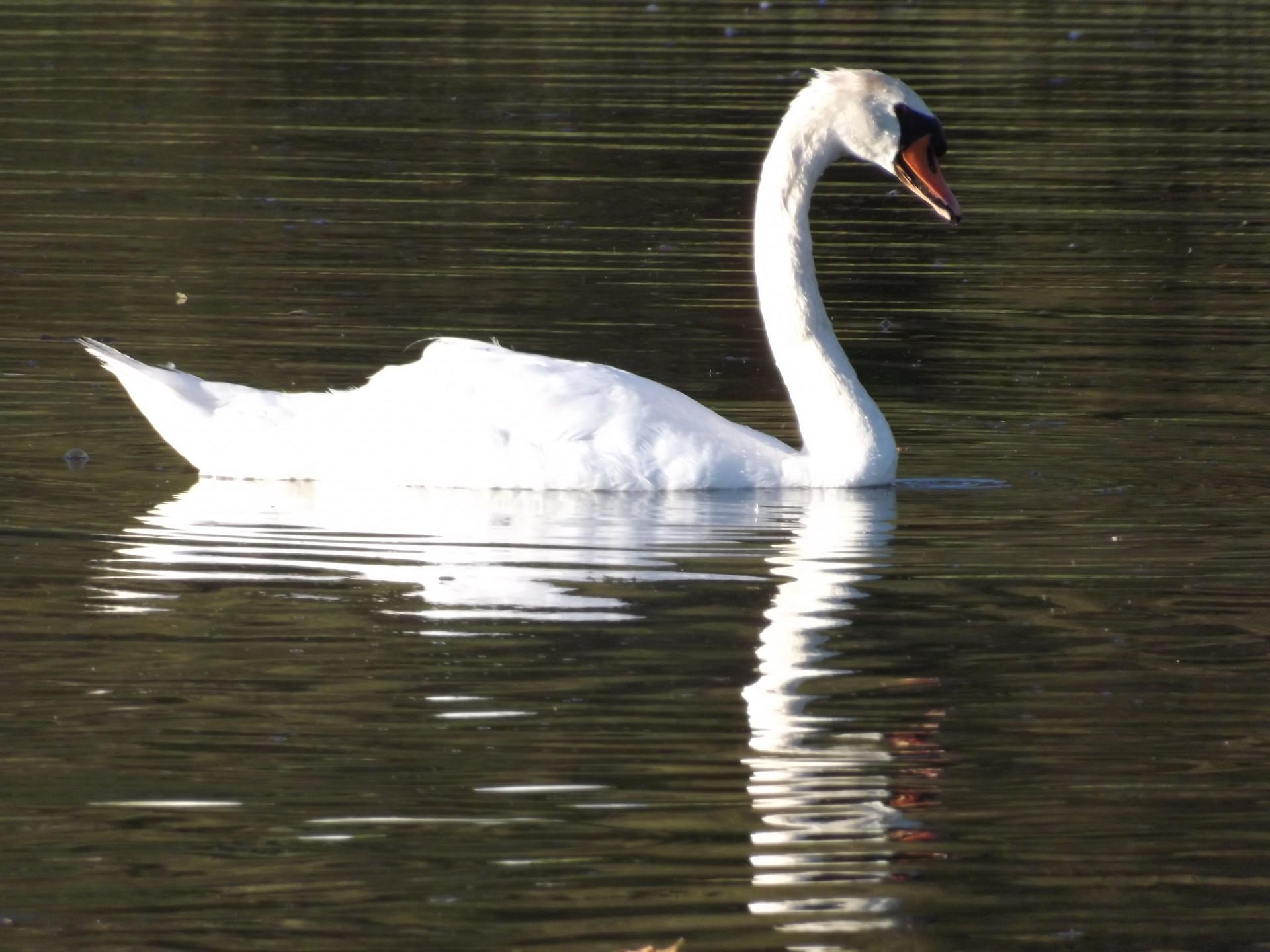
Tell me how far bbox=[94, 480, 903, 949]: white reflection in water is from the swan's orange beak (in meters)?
1.20

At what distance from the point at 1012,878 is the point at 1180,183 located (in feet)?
50.7

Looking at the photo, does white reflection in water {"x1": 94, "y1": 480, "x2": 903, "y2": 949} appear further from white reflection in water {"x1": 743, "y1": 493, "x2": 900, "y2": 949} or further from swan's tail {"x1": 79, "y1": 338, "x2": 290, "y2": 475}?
swan's tail {"x1": 79, "y1": 338, "x2": 290, "y2": 475}

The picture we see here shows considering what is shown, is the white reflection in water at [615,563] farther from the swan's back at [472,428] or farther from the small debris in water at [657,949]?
the small debris in water at [657,949]

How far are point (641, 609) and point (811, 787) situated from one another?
1769 millimetres

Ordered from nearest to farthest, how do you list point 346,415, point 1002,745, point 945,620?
point 1002,745, point 945,620, point 346,415

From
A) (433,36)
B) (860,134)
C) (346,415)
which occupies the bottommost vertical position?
(346,415)

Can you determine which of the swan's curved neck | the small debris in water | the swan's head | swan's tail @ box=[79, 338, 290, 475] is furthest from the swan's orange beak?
the small debris in water

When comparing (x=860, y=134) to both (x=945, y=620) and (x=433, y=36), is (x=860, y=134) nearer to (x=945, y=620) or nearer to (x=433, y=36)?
(x=945, y=620)

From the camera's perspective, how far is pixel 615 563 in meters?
8.12

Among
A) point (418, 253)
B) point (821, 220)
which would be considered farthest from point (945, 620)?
point (821, 220)

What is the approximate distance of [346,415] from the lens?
30.9 ft

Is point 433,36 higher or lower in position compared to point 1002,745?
higher

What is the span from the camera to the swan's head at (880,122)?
9812 mm

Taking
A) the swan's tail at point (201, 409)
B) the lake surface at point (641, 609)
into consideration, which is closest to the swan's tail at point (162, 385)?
the swan's tail at point (201, 409)
